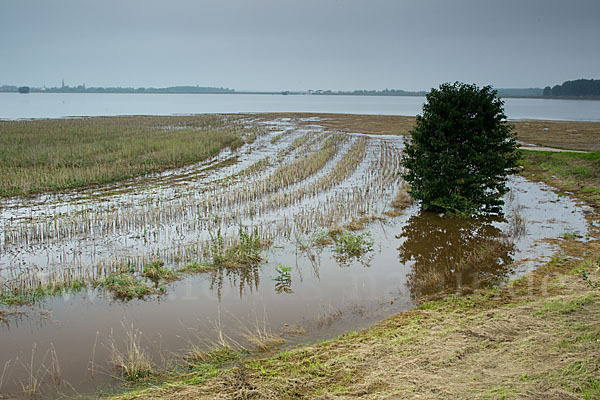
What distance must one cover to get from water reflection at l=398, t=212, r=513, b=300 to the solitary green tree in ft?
2.54

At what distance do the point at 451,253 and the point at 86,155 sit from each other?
67.8 feet

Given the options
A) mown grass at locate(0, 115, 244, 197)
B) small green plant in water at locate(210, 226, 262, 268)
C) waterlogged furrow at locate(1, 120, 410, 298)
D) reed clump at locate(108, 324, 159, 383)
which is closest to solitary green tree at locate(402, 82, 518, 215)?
waterlogged furrow at locate(1, 120, 410, 298)

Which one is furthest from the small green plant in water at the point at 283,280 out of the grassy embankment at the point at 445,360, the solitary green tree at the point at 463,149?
the solitary green tree at the point at 463,149

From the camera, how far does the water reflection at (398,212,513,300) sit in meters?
9.19

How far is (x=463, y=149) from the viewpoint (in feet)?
46.6

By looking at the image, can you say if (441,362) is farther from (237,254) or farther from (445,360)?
(237,254)

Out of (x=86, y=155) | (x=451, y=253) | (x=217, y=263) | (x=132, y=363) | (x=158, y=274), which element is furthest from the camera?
(x=86, y=155)

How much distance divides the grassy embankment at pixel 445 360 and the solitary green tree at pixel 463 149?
6631mm

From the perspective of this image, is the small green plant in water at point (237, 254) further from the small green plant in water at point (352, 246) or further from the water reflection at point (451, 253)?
the water reflection at point (451, 253)

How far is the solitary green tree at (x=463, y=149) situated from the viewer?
45.4 feet

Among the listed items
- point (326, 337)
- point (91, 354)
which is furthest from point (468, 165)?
point (91, 354)

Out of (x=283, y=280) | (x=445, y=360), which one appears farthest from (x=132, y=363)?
(x=445, y=360)

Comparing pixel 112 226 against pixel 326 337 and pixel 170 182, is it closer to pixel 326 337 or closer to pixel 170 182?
pixel 170 182

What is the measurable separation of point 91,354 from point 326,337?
3729 mm
